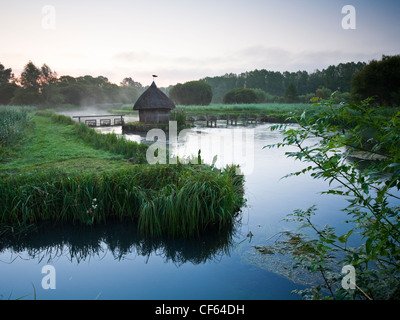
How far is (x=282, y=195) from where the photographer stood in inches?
265

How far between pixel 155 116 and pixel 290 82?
46.7m

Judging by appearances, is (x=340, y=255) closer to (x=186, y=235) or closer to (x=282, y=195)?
(x=186, y=235)

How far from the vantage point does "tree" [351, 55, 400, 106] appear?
872 inches

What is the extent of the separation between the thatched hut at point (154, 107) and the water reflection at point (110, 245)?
1601 centimetres

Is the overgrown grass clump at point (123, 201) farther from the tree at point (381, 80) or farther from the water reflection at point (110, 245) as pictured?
the tree at point (381, 80)

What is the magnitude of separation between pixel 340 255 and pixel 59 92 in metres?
63.3

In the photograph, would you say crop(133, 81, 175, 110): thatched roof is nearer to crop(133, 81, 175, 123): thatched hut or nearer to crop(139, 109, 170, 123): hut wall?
crop(133, 81, 175, 123): thatched hut

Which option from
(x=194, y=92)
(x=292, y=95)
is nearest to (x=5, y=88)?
(x=194, y=92)

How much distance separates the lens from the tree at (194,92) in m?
56.1

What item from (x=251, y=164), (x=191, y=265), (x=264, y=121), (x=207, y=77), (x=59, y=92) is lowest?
(x=191, y=265)

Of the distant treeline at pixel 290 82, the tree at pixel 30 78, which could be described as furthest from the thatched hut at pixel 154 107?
the tree at pixel 30 78

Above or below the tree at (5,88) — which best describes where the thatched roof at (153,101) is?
below

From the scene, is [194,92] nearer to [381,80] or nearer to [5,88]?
[5,88]

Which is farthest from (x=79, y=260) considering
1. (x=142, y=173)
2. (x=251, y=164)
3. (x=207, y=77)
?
(x=207, y=77)
